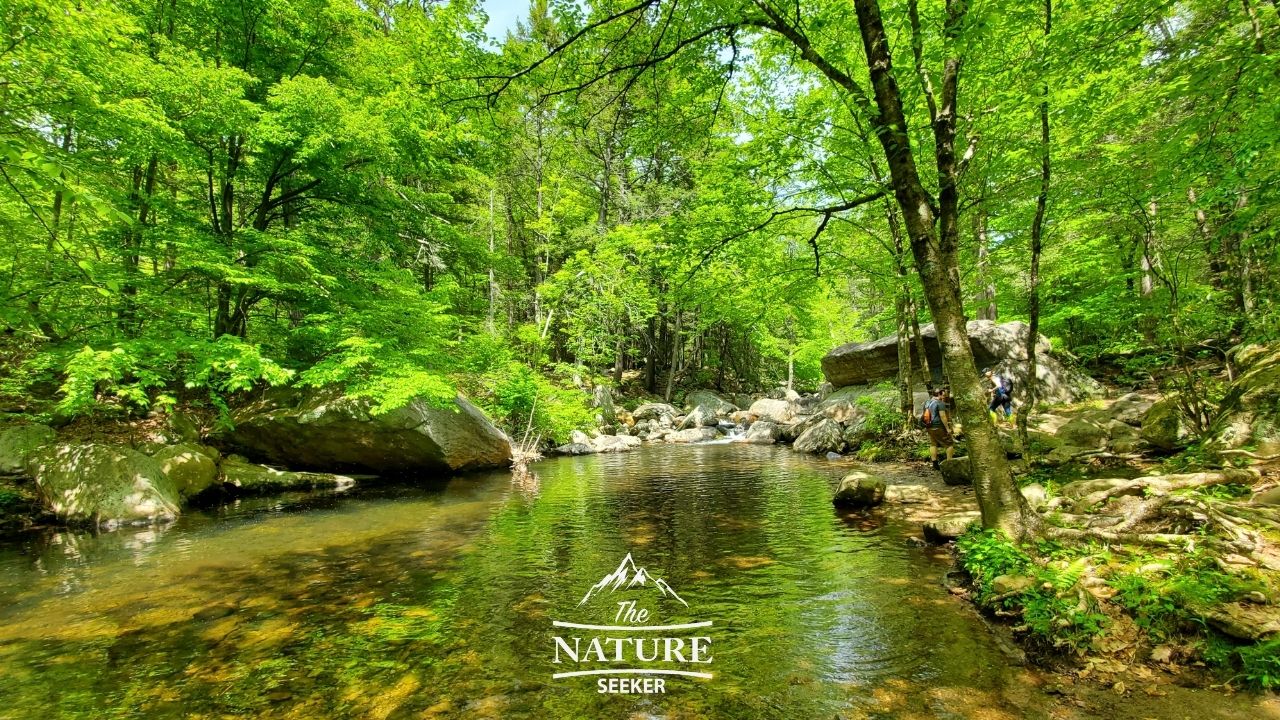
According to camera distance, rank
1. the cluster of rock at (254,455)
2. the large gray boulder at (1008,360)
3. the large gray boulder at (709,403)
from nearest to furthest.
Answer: the cluster of rock at (254,455)
the large gray boulder at (1008,360)
the large gray boulder at (709,403)

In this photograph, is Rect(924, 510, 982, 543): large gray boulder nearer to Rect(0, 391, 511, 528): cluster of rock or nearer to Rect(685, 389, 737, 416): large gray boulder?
Rect(0, 391, 511, 528): cluster of rock

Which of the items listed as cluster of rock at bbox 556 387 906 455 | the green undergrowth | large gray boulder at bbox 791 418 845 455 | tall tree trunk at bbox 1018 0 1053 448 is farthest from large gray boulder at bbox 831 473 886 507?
large gray boulder at bbox 791 418 845 455

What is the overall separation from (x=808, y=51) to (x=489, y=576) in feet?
24.2

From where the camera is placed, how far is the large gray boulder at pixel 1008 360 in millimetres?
16594

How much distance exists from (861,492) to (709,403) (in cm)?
2282

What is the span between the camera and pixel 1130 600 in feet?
12.1

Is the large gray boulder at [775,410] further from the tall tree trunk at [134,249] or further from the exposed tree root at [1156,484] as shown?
the tall tree trunk at [134,249]

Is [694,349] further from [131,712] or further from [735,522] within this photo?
[131,712]

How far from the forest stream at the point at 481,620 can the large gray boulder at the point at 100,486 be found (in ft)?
2.56

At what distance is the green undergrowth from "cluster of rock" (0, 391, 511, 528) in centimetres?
1243

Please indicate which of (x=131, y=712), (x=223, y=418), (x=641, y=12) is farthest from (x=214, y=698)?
(x=223, y=418)

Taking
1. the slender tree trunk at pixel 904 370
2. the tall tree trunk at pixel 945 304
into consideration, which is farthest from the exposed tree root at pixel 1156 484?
the slender tree trunk at pixel 904 370

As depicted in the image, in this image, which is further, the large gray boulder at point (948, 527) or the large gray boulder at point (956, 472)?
the large gray boulder at point (956, 472)

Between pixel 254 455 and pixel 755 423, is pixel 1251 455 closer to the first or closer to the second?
pixel 755 423
